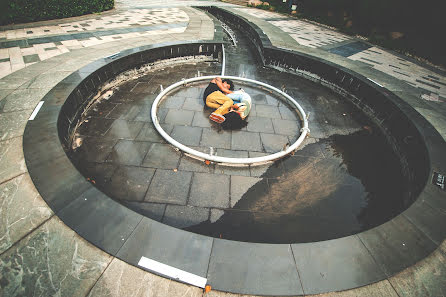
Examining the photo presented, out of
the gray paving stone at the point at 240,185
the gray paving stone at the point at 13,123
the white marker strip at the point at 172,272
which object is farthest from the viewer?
the gray paving stone at the point at 13,123

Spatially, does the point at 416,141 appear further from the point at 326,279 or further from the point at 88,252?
the point at 88,252

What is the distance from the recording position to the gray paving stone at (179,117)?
658cm

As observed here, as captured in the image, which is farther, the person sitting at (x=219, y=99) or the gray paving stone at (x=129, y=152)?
the person sitting at (x=219, y=99)

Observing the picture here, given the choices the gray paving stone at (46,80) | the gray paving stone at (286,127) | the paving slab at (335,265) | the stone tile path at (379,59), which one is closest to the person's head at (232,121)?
the gray paving stone at (286,127)

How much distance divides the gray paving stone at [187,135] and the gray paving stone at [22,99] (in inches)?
153

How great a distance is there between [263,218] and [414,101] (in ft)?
26.9

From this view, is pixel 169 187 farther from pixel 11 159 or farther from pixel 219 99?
pixel 219 99

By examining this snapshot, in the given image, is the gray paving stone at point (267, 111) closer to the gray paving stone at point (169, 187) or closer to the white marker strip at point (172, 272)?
the gray paving stone at point (169, 187)

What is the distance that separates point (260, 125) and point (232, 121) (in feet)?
3.04

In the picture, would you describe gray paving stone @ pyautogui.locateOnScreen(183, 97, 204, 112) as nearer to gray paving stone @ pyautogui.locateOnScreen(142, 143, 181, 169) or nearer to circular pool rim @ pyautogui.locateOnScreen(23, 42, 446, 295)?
gray paving stone @ pyautogui.locateOnScreen(142, 143, 181, 169)

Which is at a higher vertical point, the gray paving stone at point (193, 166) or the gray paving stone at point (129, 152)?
the gray paving stone at point (193, 166)

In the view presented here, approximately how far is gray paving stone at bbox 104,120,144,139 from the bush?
13.1 meters

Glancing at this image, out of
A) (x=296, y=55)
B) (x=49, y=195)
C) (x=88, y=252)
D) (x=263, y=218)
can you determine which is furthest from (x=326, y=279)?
(x=296, y=55)

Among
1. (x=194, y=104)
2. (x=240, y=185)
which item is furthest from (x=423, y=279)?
(x=194, y=104)
